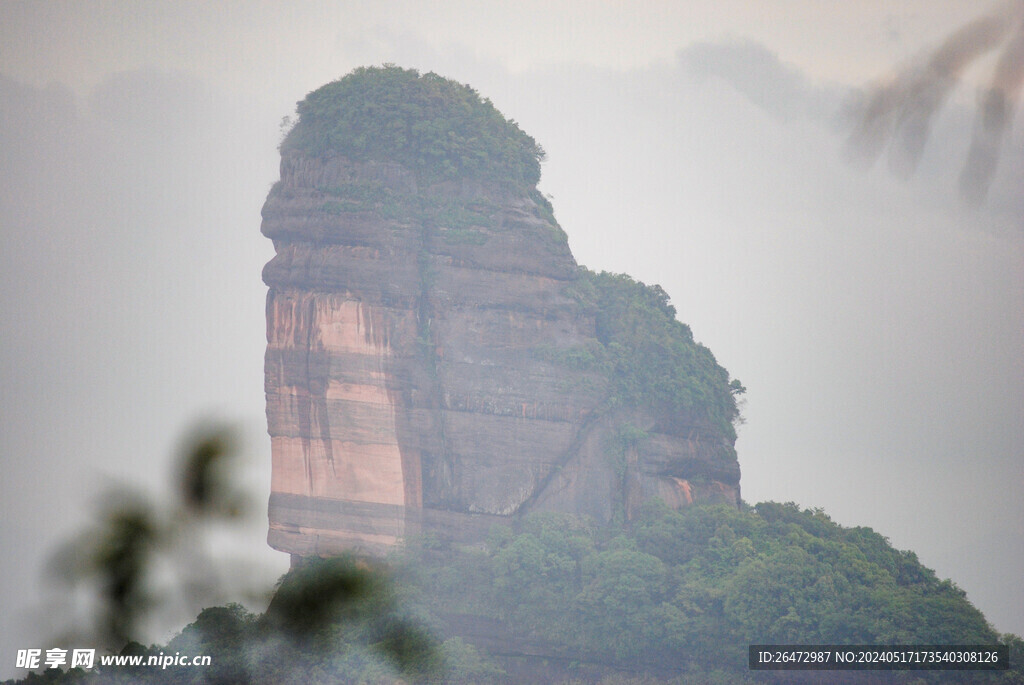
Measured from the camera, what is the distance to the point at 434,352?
204 feet

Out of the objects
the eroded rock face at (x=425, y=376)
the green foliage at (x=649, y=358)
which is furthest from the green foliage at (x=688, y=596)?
the green foliage at (x=649, y=358)

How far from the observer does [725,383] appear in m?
65.7

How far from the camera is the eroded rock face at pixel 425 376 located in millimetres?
61094

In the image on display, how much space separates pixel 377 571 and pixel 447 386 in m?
7.51

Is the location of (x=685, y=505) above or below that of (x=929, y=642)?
above

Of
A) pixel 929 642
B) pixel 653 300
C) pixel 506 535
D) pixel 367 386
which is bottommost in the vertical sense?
pixel 929 642

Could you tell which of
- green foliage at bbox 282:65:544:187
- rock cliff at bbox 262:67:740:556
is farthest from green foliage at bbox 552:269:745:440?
green foliage at bbox 282:65:544:187

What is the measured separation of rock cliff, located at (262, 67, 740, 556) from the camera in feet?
201

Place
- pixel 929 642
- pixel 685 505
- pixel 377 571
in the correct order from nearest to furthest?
pixel 929 642 → pixel 377 571 → pixel 685 505

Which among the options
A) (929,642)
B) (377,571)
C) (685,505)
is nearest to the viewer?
(929,642)

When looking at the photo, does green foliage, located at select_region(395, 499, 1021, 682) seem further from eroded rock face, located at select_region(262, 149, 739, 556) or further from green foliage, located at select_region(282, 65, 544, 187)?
green foliage, located at select_region(282, 65, 544, 187)

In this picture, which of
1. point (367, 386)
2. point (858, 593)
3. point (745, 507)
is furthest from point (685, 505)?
point (367, 386)

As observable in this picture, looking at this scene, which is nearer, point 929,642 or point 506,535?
point 929,642

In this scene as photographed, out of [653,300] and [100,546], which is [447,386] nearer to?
[653,300]
